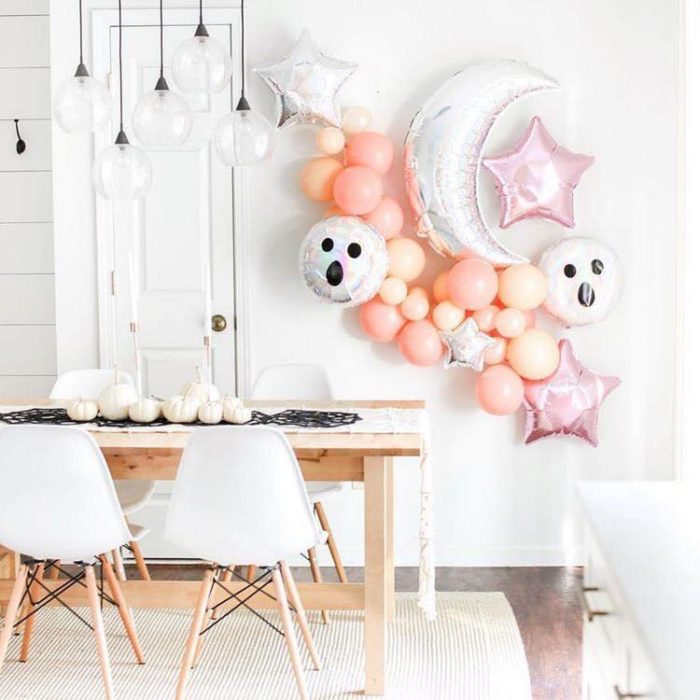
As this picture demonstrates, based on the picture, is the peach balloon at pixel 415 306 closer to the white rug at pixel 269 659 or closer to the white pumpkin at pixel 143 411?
the white rug at pixel 269 659

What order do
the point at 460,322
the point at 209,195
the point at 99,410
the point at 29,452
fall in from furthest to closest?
the point at 209,195, the point at 460,322, the point at 99,410, the point at 29,452

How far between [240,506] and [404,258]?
170 cm

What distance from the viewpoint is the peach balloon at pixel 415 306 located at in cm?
455

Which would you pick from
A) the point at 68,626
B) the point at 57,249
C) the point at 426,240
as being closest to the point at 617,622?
the point at 68,626

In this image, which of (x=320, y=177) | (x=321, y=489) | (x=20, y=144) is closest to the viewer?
(x=321, y=489)

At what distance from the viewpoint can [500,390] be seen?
452cm

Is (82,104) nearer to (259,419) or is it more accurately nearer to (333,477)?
(259,419)

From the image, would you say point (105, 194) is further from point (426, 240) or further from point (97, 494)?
point (426, 240)

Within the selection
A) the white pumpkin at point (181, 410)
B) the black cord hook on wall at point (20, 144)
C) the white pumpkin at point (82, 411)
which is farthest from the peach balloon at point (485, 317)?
the black cord hook on wall at point (20, 144)

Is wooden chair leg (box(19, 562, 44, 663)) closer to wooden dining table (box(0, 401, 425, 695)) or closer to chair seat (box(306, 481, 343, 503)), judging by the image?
wooden dining table (box(0, 401, 425, 695))

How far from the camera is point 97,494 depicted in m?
3.17

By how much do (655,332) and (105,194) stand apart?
7.64ft

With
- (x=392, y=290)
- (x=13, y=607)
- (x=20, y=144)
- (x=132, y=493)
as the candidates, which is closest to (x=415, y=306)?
(x=392, y=290)

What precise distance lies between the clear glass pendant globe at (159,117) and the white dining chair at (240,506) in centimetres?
94
